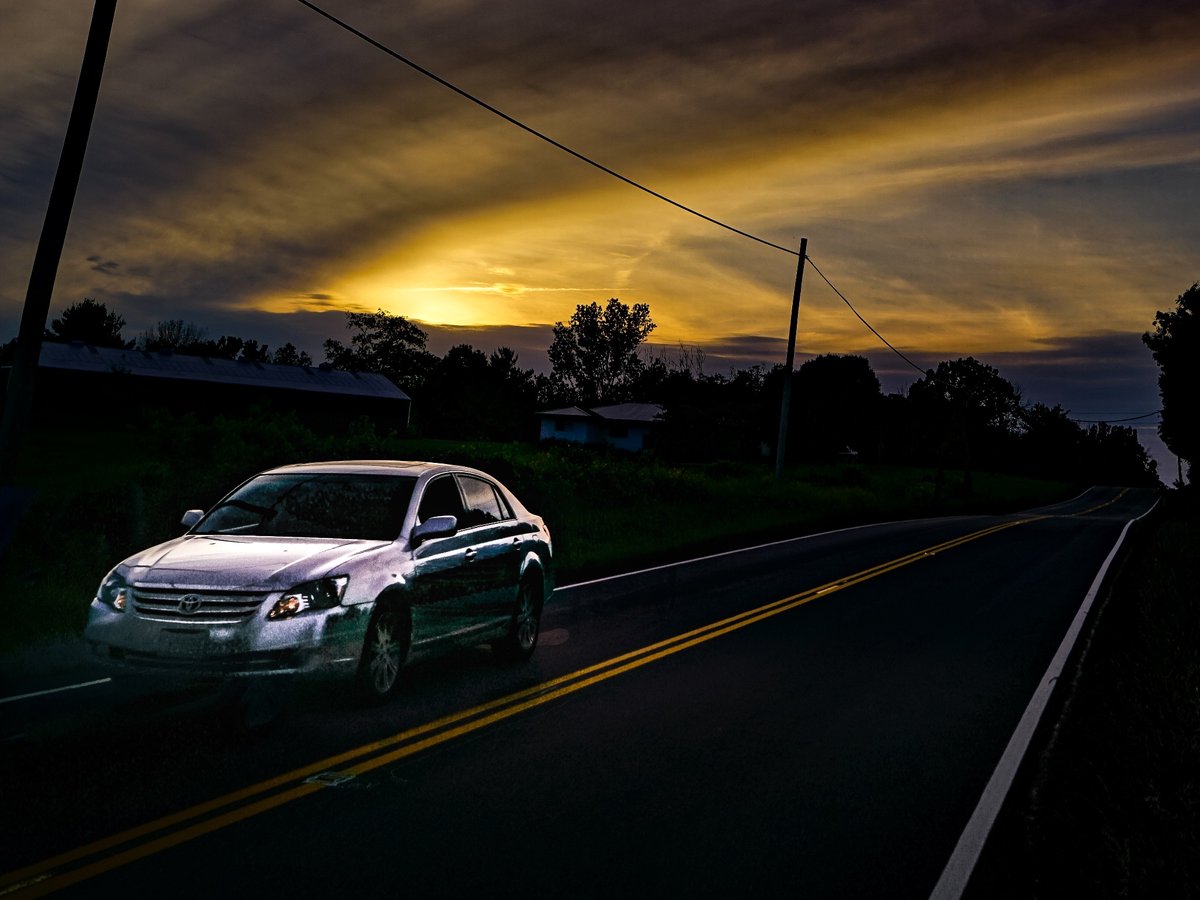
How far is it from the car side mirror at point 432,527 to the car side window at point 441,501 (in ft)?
1.30

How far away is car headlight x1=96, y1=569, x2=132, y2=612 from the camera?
7.29m

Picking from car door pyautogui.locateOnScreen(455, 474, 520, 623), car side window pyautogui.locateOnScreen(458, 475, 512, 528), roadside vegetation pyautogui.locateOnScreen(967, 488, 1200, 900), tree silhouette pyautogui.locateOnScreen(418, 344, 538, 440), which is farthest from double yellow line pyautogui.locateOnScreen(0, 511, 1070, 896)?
tree silhouette pyautogui.locateOnScreen(418, 344, 538, 440)

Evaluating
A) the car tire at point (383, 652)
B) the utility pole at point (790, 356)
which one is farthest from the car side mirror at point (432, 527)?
the utility pole at point (790, 356)

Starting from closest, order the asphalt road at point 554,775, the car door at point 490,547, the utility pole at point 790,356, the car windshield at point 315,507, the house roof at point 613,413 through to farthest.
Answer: the asphalt road at point 554,775 → the car windshield at point 315,507 → the car door at point 490,547 → the utility pole at point 790,356 → the house roof at point 613,413

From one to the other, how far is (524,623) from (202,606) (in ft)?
11.6

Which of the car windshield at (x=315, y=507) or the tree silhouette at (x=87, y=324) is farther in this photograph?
the tree silhouette at (x=87, y=324)

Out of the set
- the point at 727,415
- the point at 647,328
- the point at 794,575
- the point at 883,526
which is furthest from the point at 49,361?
the point at 647,328

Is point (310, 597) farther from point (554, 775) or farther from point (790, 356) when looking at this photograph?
point (790, 356)

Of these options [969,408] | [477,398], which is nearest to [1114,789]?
[477,398]

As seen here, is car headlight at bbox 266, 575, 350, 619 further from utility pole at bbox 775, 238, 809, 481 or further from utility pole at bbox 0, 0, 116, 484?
utility pole at bbox 775, 238, 809, 481

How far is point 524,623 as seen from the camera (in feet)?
32.8

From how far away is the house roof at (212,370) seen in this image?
209 ft

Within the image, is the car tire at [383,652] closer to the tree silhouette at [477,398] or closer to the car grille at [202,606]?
the car grille at [202,606]

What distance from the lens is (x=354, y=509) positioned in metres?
8.76
